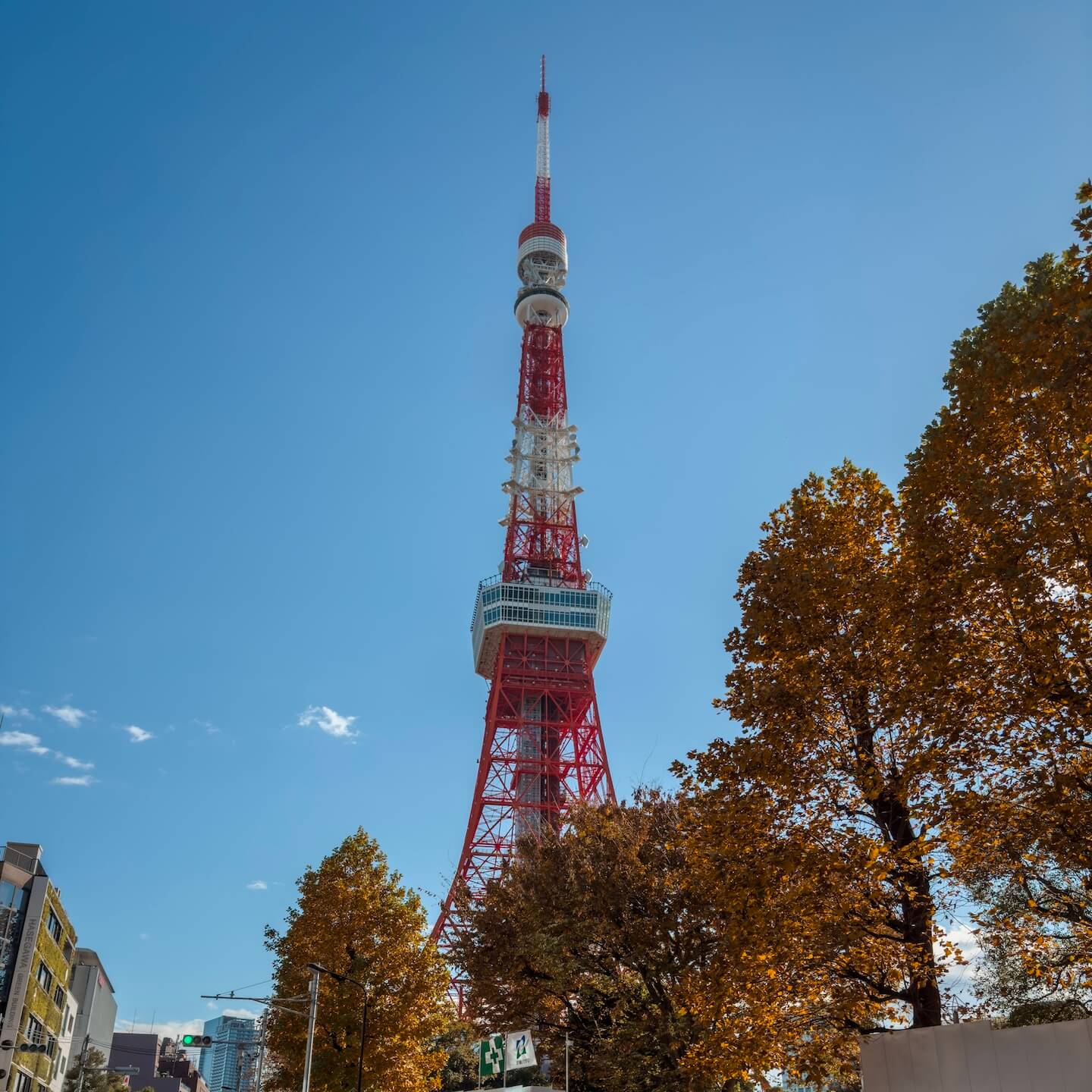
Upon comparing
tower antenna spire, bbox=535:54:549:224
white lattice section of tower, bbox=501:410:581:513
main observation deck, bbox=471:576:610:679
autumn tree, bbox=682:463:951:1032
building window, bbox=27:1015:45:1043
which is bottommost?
building window, bbox=27:1015:45:1043

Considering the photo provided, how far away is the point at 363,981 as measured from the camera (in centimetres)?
2659

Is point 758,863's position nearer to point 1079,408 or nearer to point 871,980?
point 871,980

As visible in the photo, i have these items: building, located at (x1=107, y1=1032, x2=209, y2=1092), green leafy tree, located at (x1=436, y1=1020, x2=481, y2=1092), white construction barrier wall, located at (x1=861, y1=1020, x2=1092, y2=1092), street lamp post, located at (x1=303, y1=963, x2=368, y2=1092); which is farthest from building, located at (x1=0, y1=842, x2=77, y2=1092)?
building, located at (x1=107, y1=1032, x2=209, y2=1092)

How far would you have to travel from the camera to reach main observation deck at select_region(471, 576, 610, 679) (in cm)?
7138

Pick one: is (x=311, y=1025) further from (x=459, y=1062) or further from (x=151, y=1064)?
(x=151, y=1064)

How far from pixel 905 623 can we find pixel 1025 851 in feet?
11.5

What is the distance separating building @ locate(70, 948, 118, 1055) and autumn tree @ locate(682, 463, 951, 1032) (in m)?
70.9

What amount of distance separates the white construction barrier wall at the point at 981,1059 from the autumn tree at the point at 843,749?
0.49m

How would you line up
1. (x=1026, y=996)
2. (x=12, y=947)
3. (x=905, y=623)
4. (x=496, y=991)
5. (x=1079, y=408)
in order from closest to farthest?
(x=1079, y=408) → (x=905, y=623) → (x=1026, y=996) → (x=496, y=991) → (x=12, y=947)

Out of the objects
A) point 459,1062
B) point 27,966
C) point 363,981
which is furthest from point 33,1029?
point 363,981

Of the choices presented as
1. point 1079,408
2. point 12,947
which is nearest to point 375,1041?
point 1079,408

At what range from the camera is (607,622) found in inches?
2891

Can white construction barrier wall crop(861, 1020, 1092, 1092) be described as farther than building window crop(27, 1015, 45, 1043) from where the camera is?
No

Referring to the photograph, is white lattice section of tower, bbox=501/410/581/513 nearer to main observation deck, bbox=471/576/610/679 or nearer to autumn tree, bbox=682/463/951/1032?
main observation deck, bbox=471/576/610/679
